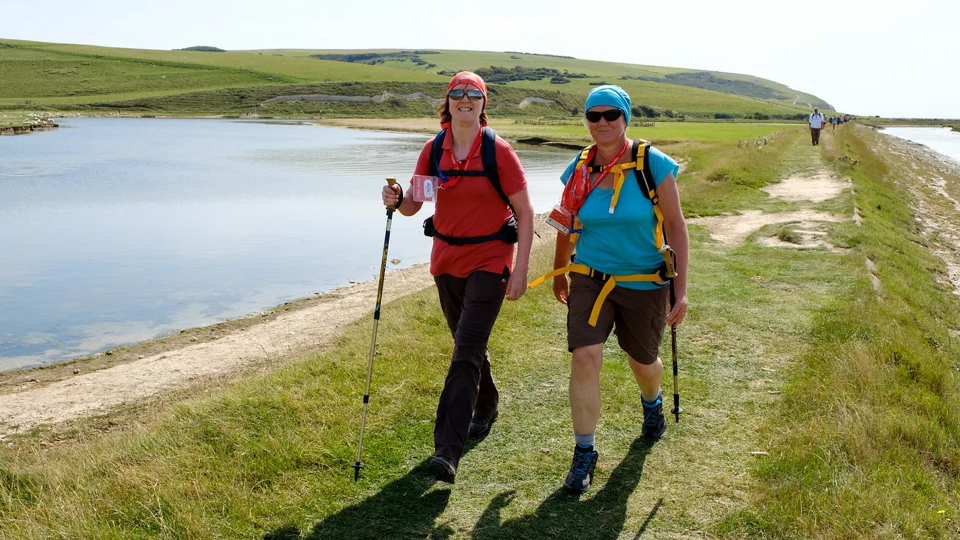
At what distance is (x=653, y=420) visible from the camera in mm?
5508

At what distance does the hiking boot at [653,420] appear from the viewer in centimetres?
549

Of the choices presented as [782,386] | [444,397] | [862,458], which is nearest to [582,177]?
[444,397]

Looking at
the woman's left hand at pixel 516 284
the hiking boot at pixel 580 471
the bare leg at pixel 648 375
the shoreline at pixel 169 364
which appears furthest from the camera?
the shoreline at pixel 169 364

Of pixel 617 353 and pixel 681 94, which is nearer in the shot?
pixel 617 353

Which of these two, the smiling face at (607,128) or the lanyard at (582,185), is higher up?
the smiling face at (607,128)

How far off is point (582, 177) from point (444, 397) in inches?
61.8

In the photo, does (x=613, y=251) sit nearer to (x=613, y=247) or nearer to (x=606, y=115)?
(x=613, y=247)

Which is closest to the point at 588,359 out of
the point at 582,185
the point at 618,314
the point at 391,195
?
the point at 618,314

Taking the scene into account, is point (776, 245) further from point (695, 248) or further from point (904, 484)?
point (904, 484)

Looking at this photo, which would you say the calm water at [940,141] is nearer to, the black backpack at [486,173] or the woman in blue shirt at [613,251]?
the woman in blue shirt at [613,251]

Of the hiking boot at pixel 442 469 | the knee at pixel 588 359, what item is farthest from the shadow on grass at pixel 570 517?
the knee at pixel 588 359

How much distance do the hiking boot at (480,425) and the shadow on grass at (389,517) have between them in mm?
734

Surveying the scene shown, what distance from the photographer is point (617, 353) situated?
25.1ft

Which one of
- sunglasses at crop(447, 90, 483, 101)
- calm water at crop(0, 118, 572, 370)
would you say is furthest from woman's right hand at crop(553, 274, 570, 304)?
calm water at crop(0, 118, 572, 370)
